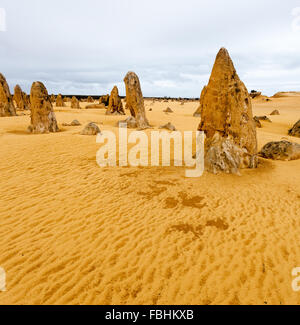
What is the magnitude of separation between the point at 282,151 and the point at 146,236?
28.5ft

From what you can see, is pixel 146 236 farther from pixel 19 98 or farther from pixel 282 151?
pixel 19 98

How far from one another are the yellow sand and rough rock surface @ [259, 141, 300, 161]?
6.46 feet

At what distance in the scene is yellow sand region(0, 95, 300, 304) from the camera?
3.10 metres

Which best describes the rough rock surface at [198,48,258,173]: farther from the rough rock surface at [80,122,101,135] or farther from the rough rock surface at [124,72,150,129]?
the rough rock surface at [124,72,150,129]

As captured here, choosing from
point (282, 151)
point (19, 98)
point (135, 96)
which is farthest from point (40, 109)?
point (19, 98)

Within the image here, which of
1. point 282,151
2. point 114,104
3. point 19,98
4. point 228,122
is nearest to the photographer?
point 228,122

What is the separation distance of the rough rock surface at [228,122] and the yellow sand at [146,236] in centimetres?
78

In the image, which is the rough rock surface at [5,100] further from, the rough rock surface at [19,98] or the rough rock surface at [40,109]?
the rough rock surface at [19,98]

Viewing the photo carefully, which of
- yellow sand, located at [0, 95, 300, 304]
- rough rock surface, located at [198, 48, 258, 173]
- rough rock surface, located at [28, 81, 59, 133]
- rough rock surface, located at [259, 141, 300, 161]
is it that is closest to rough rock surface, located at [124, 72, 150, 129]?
rough rock surface, located at [28, 81, 59, 133]

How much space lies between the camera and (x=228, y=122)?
7.82 meters

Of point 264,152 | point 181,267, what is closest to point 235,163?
point 264,152

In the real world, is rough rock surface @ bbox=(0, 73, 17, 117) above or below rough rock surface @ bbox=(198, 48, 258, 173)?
above

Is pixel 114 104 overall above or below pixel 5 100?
above
